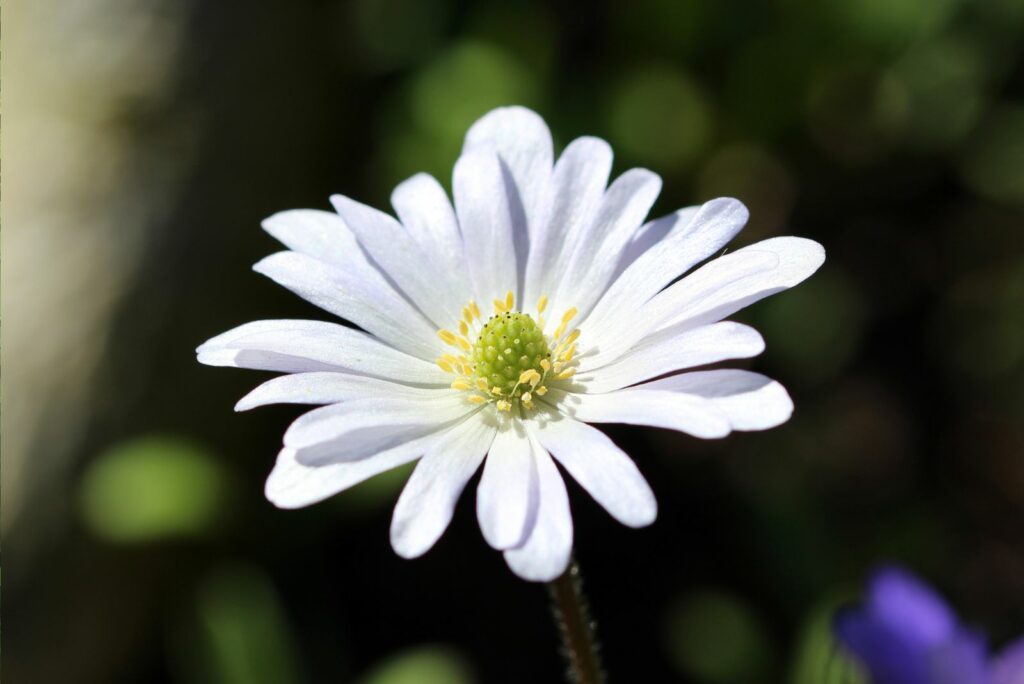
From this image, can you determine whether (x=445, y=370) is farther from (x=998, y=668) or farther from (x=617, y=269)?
(x=998, y=668)

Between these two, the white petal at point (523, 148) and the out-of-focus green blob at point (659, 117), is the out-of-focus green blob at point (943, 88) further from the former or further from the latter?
the white petal at point (523, 148)

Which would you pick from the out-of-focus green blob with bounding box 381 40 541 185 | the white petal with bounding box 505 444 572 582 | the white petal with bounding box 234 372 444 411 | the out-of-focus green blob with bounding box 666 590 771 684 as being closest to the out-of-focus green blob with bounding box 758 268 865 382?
the out-of-focus green blob with bounding box 666 590 771 684

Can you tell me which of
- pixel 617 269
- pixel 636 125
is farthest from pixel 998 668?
pixel 636 125

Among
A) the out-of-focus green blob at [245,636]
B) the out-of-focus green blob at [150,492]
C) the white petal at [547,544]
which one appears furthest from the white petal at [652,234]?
the out-of-focus green blob at [150,492]

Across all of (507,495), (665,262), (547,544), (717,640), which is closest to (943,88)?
(717,640)

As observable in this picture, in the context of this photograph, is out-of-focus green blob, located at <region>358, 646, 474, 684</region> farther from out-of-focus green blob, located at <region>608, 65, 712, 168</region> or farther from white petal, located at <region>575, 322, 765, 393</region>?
out-of-focus green blob, located at <region>608, 65, 712, 168</region>
